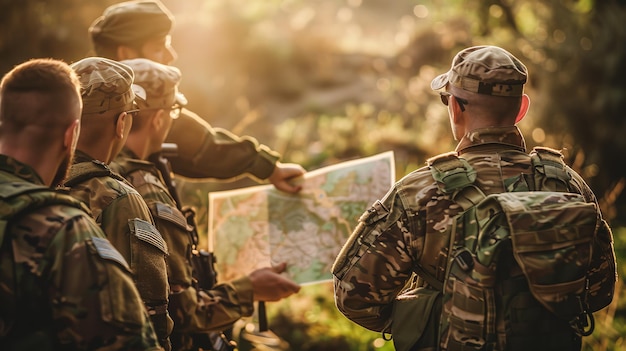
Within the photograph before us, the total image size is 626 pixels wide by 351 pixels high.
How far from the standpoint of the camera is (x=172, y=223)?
3.32 metres

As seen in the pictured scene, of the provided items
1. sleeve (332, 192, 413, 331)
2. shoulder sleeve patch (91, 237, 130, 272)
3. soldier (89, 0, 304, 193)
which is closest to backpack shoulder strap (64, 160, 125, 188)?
shoulder sleeve patch (91, 237, 130, 272)

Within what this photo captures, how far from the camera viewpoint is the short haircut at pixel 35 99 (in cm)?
224

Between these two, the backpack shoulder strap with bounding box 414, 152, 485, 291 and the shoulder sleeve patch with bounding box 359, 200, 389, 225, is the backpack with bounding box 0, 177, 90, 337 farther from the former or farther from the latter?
the backpack shoulder strap with bounding box 414, 152, 485, 291

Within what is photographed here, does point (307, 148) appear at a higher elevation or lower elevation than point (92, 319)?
lower

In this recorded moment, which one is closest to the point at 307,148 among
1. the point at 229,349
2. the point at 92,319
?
the point at 229,349

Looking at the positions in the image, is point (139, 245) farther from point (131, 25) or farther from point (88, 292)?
point (131, 25)

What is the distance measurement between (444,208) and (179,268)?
114cm

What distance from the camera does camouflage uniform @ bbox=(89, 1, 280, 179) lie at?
4.55 metres

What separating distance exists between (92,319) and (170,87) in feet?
5.59

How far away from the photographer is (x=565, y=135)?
11023mm

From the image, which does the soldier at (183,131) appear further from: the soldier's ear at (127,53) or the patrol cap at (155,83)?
the patrol cap at (155,83)

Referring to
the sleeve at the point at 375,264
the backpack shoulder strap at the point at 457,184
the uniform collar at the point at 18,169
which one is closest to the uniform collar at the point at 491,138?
the backpack shoulder strap at the point at 457,184

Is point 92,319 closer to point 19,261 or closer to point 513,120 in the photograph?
point 19,261

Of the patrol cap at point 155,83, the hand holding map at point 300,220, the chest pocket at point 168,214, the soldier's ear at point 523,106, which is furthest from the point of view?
the hand holding map at point 300,220
